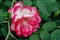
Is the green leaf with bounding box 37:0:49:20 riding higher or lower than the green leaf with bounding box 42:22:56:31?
higher

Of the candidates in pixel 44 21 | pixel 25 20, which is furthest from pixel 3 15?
pixel 44 21

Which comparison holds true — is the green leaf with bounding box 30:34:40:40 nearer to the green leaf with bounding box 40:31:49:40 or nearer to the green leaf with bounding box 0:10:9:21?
the green leaf with bounding box 40:31:49:40

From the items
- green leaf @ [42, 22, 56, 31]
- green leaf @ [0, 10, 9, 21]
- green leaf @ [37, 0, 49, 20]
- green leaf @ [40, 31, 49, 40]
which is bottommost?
green leaf @ [40, 31, 49, 40]

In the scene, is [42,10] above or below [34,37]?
above

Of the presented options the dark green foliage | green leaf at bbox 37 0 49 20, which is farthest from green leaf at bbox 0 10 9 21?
green leaf at bbox 37 0 49 20

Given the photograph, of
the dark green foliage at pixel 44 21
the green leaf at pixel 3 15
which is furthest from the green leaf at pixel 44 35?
the green leaf at pixel 3 15

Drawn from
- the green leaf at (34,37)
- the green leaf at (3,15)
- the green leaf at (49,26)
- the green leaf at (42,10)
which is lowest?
the green leaf at (34,37)

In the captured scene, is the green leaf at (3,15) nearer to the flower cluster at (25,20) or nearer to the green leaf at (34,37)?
the flower cluster at (25,20)

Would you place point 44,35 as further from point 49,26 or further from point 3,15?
point 3,15
